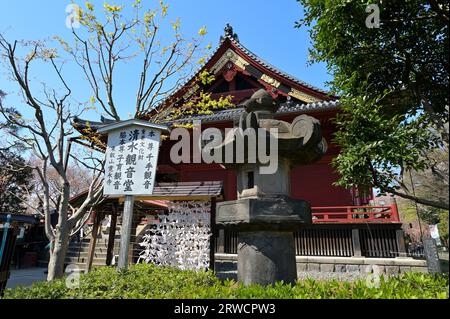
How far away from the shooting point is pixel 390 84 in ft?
17.6

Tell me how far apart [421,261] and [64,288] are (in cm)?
948

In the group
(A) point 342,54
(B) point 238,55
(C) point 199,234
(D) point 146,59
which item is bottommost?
(C) point 199,234

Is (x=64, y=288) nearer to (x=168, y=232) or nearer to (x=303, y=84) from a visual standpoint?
(x=168, y=232)

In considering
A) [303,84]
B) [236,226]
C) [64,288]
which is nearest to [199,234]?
[236,226]

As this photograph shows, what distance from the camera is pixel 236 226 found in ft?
16.3

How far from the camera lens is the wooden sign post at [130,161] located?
5633 millimetres

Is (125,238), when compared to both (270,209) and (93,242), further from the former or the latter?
(93,242)

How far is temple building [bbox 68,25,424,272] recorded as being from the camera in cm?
903

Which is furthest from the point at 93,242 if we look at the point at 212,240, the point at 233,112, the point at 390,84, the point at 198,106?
the point at 390,84

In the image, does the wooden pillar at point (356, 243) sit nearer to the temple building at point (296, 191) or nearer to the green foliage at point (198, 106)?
the temple building at point (296, 191)

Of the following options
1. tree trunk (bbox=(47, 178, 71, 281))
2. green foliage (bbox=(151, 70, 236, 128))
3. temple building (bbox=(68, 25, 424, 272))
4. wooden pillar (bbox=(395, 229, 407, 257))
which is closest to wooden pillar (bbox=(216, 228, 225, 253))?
temple building (bbox=(68, 25, 424, 272))

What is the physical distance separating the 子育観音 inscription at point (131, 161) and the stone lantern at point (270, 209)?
5.39 ft

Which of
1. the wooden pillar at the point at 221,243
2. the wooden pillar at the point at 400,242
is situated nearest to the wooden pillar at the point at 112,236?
the wooden pillar at the point at 221,243
